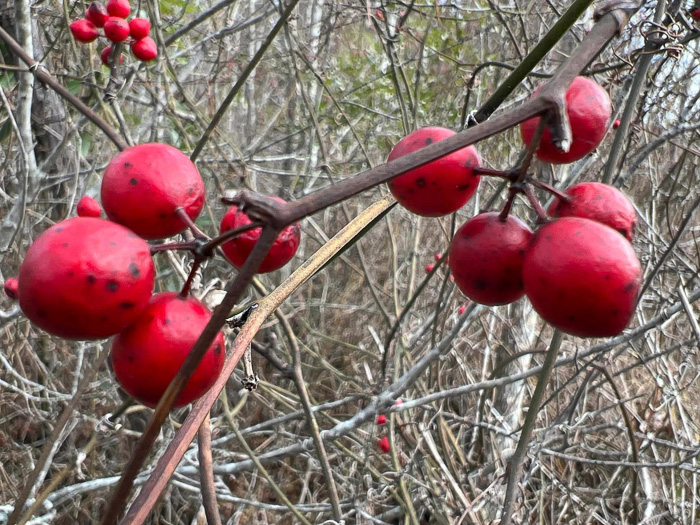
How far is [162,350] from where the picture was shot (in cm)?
→ 49

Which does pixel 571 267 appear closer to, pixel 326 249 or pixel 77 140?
pixel 326 249

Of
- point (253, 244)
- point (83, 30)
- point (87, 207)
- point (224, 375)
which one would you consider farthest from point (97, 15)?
point (224, 375)

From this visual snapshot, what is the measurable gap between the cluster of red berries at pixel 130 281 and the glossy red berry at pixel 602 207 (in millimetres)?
311

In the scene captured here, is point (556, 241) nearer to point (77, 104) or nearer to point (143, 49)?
point (77, 104)

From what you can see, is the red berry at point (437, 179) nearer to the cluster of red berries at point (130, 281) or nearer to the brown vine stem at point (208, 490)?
the cluster of red berries at point (130, 281)

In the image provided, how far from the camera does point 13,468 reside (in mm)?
2424

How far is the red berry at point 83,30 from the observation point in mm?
1419

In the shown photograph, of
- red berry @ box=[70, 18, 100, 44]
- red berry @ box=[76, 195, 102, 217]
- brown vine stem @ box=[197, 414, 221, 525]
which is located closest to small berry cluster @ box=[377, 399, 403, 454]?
red berry @ box=[76, 195, 102, 217]

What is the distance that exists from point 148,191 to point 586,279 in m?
0.35

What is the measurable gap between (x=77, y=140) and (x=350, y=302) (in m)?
1.66

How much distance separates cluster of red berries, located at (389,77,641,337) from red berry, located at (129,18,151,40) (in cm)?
104

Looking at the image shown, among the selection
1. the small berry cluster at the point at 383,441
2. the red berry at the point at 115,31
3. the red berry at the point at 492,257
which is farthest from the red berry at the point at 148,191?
the small berry cluster at the point at 383,441

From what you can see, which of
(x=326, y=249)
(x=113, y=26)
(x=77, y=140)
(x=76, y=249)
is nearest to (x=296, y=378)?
(x=326, y=249)

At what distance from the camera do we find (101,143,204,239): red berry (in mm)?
526
